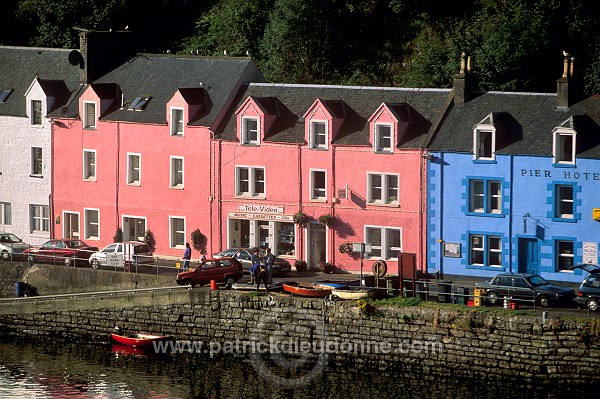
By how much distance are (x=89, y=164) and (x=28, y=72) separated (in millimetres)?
7574

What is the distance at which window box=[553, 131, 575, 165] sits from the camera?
258ft

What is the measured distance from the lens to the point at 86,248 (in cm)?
8944

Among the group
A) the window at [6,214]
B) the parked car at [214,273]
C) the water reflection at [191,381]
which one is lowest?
the water reflection at [191,381]

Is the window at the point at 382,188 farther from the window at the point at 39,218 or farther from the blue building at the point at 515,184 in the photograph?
the window at the point at 39,218

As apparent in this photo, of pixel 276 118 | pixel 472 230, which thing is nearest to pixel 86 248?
pixel 276 118

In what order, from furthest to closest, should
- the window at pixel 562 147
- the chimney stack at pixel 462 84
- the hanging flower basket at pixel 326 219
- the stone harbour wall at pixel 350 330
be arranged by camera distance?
the hanging flower basket at pixel 326 219, the chimney stack at pixel 462 84, the window at pixel 562 147, the stone harbour wall at pixel 350 330

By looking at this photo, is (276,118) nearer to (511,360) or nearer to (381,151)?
(381,151)

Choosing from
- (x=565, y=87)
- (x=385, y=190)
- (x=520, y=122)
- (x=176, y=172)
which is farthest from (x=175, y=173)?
(x=565, y=87)

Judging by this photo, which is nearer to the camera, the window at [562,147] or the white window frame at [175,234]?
the window at [562,147]

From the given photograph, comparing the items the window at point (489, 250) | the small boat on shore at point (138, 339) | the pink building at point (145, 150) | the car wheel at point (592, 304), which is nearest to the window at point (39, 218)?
the pink building at point (145, 150)

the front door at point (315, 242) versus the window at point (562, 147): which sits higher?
the window at point (562, 147)

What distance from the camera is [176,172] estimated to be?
3526 inches

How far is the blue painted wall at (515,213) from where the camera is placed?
7800cm

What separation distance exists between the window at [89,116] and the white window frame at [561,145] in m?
26.7
